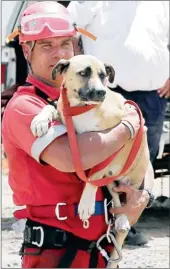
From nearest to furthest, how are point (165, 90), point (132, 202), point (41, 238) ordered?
point (41, 238) < point (132, 202) < point (165, 90)

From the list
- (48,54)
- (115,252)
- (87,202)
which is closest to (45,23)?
(48,54)

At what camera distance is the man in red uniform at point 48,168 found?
2857mm

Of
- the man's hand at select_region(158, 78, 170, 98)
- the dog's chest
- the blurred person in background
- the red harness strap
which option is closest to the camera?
the red harness strap

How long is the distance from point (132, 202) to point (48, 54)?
70 cm

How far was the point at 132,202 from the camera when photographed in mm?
3115

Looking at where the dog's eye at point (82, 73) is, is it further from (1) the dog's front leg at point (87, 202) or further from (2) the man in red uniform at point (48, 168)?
(1) the dog's front leg at point (87, 202)

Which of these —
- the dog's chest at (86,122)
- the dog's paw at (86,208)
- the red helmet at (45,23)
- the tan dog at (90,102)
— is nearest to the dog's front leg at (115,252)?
the tan dog at (90,102)

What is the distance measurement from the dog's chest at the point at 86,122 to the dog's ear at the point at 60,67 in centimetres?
19

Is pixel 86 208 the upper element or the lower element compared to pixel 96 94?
lower

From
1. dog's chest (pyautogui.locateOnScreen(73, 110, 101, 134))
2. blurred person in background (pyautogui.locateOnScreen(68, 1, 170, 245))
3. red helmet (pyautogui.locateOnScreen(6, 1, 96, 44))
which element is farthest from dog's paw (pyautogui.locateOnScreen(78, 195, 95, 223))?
blurred person in background (pyautogui.locateOnScreen(68, 1, 170, 245))

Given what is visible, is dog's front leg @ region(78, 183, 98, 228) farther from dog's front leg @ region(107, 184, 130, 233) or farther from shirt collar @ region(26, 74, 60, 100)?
shirt collar @ region(26, 74, 60, 100)

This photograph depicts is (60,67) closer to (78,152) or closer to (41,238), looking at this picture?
(78,152)

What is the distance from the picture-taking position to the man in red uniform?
2.86 m

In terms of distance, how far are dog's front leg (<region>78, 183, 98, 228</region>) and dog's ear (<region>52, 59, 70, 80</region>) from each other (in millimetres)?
447
